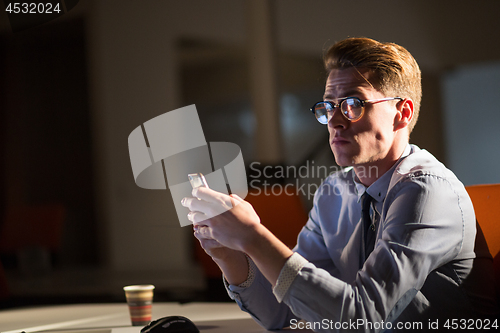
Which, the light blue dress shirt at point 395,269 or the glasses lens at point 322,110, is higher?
the glasses lens at point 322,110

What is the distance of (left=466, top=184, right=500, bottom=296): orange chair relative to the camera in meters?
1.28

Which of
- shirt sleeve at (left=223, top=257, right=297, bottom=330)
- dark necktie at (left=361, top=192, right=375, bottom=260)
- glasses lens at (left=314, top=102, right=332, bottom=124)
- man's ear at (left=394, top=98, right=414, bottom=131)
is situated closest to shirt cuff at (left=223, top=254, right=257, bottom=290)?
shirt sleeve at (left=223, top=257, right=297, bottom=330)

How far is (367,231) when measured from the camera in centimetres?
129

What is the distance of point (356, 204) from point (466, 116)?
4.53 meters

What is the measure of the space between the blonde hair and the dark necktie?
26 centimetres

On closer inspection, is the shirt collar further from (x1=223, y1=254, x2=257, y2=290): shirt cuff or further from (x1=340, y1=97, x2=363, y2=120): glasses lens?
(x1=223, y1=254, x2=257, y2=290): shirt cuff

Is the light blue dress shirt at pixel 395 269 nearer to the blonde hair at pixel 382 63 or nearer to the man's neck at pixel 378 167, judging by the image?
the man's neck at pixel 378 167

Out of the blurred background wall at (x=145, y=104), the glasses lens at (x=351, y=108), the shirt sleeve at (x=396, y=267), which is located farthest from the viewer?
the blurred background wall at (x=145, y=104)

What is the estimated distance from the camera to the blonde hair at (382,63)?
4.22ft

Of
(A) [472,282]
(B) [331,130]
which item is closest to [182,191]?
(B) [331,130]

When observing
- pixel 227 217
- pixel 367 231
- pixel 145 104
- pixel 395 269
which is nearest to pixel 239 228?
pixel 227 217

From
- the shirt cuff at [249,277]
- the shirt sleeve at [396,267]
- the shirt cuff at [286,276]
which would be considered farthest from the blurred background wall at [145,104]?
the shirt cuff at [286,276]

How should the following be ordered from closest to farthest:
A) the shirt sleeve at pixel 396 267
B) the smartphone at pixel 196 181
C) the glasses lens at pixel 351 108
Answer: the shirt sleeve at pixel 396 267, the smartphone at pixel 196 181, the glasses lens at pixel 351 108

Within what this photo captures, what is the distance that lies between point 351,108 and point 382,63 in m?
0.16
